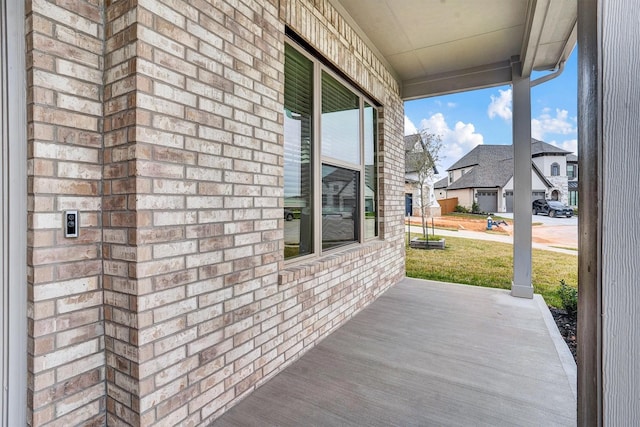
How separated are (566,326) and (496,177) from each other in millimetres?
5587

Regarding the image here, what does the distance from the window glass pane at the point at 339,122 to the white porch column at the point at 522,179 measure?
6.71 feet

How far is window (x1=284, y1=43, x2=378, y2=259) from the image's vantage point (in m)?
2.73

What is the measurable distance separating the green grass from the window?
2556 mm

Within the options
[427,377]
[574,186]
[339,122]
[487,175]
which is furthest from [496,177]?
[574,186]

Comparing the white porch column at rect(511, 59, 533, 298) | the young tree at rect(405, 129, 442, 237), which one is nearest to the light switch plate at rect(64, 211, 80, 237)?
the white porch column at rect(511, 59, 533, 298)

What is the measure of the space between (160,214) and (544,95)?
6254mm

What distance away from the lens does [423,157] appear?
24.0 ft

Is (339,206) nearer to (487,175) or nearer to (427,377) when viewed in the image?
(427,377)

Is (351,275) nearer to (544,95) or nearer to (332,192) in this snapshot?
(332,192)

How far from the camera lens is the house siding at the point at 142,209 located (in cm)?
140

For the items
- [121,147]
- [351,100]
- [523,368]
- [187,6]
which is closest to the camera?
[121,147]

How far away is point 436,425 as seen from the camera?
1768 mm

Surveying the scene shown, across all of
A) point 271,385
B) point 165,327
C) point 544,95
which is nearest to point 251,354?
point 271,385

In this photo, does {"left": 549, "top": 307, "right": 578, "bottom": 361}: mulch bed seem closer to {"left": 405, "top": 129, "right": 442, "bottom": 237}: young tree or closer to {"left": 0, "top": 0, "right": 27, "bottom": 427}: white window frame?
{"left": 0, "top": 0, "right": 27, "bottom": 427}: white window frame
